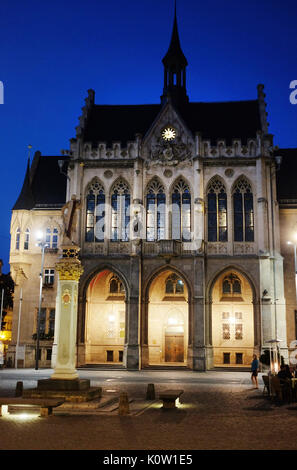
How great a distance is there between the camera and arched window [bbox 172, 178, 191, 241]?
1638 inches

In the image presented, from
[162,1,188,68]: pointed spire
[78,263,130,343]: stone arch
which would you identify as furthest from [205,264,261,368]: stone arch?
[162,1,188,68]: pointed spire

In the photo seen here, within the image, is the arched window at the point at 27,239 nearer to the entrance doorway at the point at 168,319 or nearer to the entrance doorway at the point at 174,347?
the entrance doorway at the point at 168,319

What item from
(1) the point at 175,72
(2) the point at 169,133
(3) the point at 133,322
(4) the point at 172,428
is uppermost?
(1) the point at 175,72

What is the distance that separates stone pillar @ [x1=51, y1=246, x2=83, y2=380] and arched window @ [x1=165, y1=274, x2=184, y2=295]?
24584 mm

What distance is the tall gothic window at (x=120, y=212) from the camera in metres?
42.3

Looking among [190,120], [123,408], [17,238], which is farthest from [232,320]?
[123,408]

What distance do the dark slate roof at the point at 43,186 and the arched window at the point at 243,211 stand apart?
50.1 ft

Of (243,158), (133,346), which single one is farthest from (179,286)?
(243,158)

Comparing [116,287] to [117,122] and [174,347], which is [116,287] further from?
[117,122]

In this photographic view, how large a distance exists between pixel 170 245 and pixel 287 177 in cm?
1358

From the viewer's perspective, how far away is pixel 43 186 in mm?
48250

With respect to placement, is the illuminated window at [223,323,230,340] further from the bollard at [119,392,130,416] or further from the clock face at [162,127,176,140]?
the bollard at [119,392,130,416]

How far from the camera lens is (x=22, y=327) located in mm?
43906
